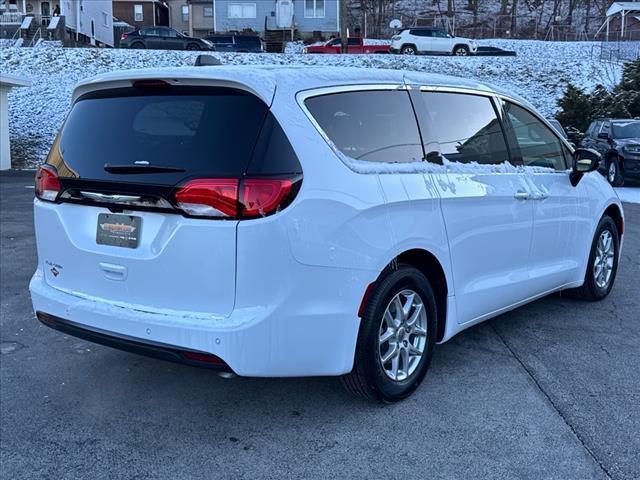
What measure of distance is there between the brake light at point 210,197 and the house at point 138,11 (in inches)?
2501

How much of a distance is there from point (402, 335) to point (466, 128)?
1461 millimetres

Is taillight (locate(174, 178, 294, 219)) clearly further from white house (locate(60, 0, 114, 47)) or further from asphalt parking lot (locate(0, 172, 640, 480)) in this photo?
white house (locate(60, 0, 114, 47))

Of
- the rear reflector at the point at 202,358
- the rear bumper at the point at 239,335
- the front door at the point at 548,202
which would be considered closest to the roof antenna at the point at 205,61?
the rear bumper at the point at 239,335

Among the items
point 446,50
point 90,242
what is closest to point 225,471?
point 90,242

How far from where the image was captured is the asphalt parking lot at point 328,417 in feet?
Result: 10.5

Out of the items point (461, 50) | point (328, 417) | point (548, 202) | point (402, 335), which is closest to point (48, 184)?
point (328, 417)

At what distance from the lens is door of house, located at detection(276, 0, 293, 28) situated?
47.2 metres

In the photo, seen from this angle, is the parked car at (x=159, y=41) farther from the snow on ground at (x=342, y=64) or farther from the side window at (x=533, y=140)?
the side window at (x=533, y=140)

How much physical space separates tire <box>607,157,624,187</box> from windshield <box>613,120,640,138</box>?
67 cm

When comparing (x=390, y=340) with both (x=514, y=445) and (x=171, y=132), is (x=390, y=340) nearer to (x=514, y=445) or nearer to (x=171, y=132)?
(x=514, y=445)

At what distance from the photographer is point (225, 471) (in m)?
3.17

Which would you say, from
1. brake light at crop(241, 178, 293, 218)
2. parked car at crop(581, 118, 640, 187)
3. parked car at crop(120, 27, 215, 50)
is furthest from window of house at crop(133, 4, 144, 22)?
brake light at crop(241, 178, 293, 218)

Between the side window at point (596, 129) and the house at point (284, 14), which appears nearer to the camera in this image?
the side window at point (596, 129)

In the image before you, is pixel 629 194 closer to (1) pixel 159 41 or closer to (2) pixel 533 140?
(2) pixel 533 140
